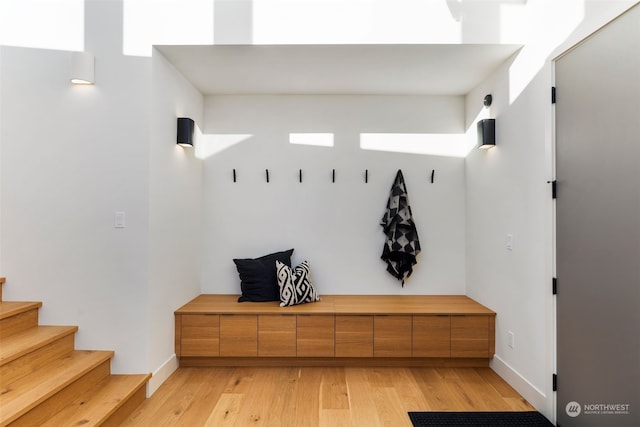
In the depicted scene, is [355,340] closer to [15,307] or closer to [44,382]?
[44,382]

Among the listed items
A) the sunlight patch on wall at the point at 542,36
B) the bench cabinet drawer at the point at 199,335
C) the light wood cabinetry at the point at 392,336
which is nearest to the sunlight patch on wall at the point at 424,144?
the sunlight patch on wall at the point at 542,36

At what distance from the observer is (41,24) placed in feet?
8.01

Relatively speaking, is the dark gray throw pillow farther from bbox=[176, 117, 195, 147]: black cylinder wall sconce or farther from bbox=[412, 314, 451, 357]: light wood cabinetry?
bbox=[412, 314, 451, 357]: light wood cabinetry

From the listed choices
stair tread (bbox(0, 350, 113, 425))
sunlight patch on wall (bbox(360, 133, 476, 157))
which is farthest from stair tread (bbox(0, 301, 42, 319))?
sunlight patch on wall (bbox(360, 133, 476, 157))

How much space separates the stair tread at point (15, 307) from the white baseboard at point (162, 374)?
94 cm

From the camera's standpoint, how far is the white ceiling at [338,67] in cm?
254

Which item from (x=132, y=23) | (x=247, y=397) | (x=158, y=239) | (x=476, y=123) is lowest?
(x=247, y=397)

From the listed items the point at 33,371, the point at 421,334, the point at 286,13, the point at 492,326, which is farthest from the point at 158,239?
the point at 492,326

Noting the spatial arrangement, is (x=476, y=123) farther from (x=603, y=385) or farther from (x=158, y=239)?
(x=158, y=239)

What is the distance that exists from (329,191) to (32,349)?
252 cm

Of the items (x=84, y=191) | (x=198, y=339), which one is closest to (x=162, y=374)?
(x=198, y=339)

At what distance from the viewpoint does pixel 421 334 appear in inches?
113

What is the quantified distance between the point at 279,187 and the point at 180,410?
204cm

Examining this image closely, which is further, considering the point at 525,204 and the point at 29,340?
the point at 525,204
